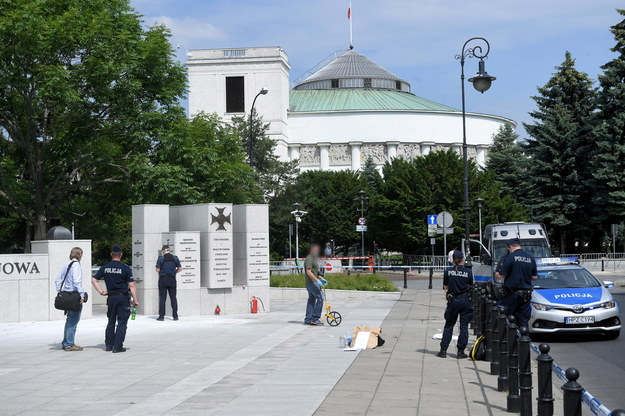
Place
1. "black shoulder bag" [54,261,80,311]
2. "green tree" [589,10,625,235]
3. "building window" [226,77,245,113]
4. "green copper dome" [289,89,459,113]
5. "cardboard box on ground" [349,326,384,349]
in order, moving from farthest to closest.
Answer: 1. "green copper dome" [289,89,459,113]
2. "building window" [226,77,245,113]
3. "green tree" [589,10,625,235]
4. "cardboard box on ground" [349,326,384,349]
5. "black shoulder bag" [54,261,80,311]

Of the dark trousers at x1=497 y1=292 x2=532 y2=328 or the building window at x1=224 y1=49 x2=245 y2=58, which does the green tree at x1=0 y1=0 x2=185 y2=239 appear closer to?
the dark trousers at x1=497 y1=292 x2=532 y2=328

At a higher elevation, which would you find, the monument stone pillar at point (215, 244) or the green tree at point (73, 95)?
the green tree at point (73, 95)

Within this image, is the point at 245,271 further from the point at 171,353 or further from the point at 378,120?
the point at 378,120

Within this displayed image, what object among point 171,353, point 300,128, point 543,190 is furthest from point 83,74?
point 300,128

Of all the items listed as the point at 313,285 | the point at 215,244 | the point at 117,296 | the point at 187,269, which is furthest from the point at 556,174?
the point at 117,296

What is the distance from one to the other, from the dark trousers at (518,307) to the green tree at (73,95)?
61.7ft

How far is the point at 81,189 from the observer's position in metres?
36.1

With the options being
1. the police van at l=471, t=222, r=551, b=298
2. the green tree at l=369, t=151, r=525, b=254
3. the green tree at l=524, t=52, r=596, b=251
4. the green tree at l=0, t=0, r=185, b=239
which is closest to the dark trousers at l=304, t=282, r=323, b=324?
the police van at l=471, t=222, r=551, b=298

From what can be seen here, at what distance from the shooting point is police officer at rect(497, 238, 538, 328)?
14219 millimetres

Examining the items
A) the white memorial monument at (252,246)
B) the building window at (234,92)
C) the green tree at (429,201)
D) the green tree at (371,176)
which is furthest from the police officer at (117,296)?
the building window at (234,92)

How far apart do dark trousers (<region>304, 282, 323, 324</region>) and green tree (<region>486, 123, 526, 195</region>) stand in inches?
2057

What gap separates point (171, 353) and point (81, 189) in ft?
73.8

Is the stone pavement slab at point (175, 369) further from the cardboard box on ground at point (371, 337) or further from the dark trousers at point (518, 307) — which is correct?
the dark trousers at point (518, 307)

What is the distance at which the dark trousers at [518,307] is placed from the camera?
46.6ft
